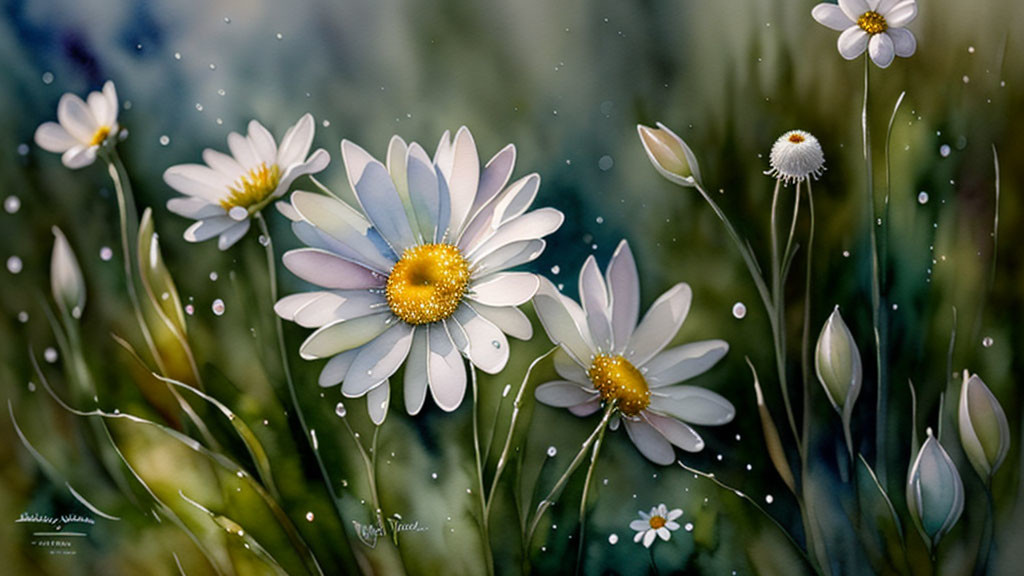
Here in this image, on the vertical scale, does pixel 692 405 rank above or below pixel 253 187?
below

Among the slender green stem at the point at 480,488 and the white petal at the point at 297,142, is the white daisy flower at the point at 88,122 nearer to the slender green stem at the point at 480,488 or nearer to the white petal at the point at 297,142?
the white petal at the point at 297,142

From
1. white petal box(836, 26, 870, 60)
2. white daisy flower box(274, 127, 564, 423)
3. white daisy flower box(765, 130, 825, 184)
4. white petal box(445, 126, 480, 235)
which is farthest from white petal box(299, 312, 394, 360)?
white petal box(836, 26, 870, 60)

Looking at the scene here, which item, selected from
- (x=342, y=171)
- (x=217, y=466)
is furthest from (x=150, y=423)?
(x=342, y=171)

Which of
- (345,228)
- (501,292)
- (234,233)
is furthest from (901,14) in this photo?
(234,233)

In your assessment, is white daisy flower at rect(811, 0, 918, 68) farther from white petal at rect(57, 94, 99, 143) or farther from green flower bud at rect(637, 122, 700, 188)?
white petal at rect(57, 94, 99, 143)

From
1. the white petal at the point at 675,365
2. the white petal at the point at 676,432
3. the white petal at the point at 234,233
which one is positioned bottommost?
the white petal at the point at 676,432

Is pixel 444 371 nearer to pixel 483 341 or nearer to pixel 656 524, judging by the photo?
pixel 483 341

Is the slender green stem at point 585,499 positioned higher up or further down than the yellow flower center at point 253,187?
further down

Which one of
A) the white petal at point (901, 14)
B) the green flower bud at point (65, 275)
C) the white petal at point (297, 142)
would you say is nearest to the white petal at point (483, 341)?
the white petal at point (297, 142)
